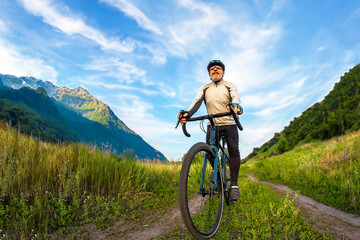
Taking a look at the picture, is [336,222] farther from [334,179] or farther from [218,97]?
[334,179]

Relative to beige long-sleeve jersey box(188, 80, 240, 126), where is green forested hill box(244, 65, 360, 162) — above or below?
above

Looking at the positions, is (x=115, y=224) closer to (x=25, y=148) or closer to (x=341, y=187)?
(x=25, y=148)

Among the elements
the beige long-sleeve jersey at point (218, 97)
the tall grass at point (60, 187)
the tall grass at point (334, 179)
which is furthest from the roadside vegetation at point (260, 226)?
the tall grass at point (334, 179)

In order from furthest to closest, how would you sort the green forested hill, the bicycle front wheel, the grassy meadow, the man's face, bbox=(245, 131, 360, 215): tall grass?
the green forested hill, bbox=(245, 131, 360, 215): tall grass, the man's face, the grassy meadow, the bicycle front wheel

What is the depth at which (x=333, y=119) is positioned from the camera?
2899 inches

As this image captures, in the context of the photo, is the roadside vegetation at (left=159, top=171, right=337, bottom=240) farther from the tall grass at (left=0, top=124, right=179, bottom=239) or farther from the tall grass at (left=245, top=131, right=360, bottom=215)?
the tall grass at (left=245, top=131, right=360, bottom=215)

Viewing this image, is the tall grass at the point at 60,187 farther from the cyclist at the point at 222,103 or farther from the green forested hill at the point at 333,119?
the green forested hill at the point at 333,119

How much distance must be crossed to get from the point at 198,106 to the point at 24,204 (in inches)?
149

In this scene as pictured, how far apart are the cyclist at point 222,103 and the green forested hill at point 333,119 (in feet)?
247

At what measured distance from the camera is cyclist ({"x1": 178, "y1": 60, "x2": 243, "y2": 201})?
428cm

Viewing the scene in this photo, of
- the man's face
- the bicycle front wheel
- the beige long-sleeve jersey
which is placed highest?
the man's face

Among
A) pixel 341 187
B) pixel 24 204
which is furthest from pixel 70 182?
pixel 341 187

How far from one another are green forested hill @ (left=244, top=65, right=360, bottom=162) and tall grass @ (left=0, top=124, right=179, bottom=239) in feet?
251

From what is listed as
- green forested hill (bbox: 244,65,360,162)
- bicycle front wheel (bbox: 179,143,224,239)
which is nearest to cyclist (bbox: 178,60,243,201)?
bicycle front wheel (bbox: 179,143,224,239)
